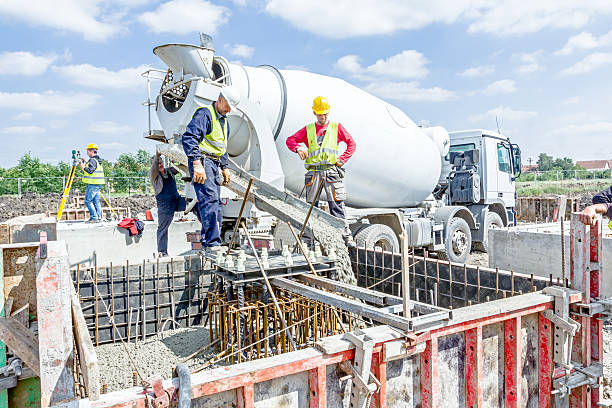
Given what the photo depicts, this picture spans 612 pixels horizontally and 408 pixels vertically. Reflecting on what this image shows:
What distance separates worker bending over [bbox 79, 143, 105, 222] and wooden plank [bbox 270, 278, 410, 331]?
691cm

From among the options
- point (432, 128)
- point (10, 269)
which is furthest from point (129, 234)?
point (432, 128)

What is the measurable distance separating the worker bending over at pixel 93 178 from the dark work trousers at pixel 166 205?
2.86 meters

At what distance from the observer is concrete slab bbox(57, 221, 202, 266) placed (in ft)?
25.2

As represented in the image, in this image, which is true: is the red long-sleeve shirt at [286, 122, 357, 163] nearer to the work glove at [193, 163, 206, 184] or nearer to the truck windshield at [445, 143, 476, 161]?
the work glove at [193, 163, 206, 184]

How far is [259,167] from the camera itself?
5.77 meters

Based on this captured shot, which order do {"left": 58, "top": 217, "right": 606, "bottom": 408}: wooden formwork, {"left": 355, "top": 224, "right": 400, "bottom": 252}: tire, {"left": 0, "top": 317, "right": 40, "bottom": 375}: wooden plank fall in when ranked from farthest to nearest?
{"left": 355, "top": 224, "right": 400, "bottom": 252}: tire, {"left": 0, "top": 317, "right": 40, "bottom": 375}: wooden plank, {"left": 58, "top": 217, "right": 606, "bottom": 408}: wooden formwork

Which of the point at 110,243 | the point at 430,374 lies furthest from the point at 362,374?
the point at 110,243

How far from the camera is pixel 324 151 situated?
5.57 m

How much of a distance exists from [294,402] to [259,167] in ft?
13.5

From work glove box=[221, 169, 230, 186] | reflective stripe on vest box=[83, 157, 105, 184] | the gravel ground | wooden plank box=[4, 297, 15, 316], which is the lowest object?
the gravel ground

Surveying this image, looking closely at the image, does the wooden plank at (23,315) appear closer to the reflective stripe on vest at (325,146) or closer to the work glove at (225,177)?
the work glove at (225,177)

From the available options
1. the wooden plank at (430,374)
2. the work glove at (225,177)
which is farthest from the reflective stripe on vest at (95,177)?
the wooden plank at (430,374)

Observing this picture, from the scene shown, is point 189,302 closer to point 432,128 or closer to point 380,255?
point 380,255

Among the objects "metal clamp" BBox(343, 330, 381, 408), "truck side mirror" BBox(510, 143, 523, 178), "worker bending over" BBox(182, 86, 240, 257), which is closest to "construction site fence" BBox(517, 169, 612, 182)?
"truck side mirror" BBox(510, 143, 523, 178)
